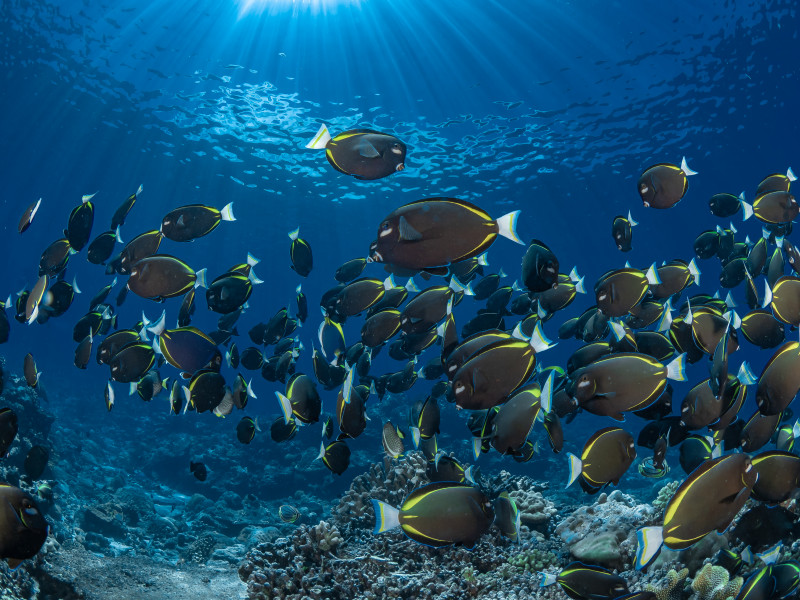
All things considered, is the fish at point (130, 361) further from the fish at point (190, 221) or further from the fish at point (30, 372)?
the fish at point (30, 372)

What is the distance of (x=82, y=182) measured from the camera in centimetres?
3731

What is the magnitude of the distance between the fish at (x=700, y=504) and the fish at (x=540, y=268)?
1.61 meters

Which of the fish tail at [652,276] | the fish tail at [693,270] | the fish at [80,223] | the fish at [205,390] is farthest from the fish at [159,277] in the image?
the fish tail at [693,270]

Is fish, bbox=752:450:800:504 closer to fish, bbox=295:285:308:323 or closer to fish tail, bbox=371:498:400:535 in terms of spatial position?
fish tail, bbox=371:498:400:535

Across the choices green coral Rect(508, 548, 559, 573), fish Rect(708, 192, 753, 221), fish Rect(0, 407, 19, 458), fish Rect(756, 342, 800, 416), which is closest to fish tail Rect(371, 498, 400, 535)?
fish Rect(756, 342, 800, 416)

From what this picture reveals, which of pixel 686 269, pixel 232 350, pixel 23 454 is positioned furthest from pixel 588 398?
pixel 23 454

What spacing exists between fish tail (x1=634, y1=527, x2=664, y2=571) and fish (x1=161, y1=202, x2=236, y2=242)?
420 centimetres

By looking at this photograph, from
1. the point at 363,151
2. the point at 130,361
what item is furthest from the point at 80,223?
the point at 363,151

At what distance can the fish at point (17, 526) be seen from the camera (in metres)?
2.61

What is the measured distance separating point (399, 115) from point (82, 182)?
27926 millimetres

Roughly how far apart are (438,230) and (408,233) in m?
0.18

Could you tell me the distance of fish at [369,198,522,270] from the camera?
2867 mm

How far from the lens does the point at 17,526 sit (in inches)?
103

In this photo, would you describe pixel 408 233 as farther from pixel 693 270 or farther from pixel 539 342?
pixel 693 270
